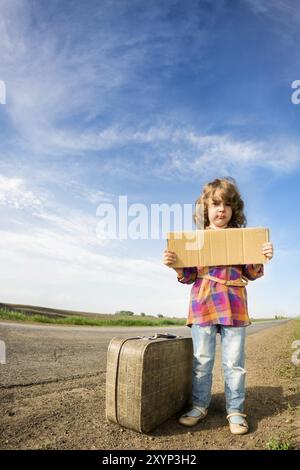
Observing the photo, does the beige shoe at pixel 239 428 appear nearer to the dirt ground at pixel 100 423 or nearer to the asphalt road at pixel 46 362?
the dirt ground at pixel 100 423

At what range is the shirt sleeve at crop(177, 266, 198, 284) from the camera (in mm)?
3373

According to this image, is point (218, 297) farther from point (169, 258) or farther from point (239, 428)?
point (239, 428)

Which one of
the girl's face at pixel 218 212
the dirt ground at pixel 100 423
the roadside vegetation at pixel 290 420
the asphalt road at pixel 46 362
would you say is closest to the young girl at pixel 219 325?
the dirt ground at pixel 100 423

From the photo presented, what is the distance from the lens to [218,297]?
3195 mm

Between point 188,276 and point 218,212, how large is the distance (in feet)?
2.22

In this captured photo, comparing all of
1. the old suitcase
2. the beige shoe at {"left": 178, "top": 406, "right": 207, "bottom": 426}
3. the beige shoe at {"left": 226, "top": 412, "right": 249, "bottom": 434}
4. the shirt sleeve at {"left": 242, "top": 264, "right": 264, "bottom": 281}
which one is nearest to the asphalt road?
the old suitcase

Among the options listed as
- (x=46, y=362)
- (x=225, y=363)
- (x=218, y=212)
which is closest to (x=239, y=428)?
(x=225, y=363)

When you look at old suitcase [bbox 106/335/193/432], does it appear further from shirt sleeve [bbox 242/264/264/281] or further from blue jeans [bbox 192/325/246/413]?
shirt sleeve [bbox 242/264/264/281]

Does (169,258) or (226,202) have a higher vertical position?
(226,202)

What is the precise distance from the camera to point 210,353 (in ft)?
10.6

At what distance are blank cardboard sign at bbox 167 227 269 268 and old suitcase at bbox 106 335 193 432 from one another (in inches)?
29.2

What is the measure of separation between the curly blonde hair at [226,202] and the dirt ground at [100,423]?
1754 millimetres

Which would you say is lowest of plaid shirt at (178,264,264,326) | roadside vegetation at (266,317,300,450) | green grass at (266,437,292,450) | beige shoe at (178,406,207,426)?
roadside vegetation at (266,317,300,450)

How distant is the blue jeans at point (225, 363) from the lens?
3094mm
